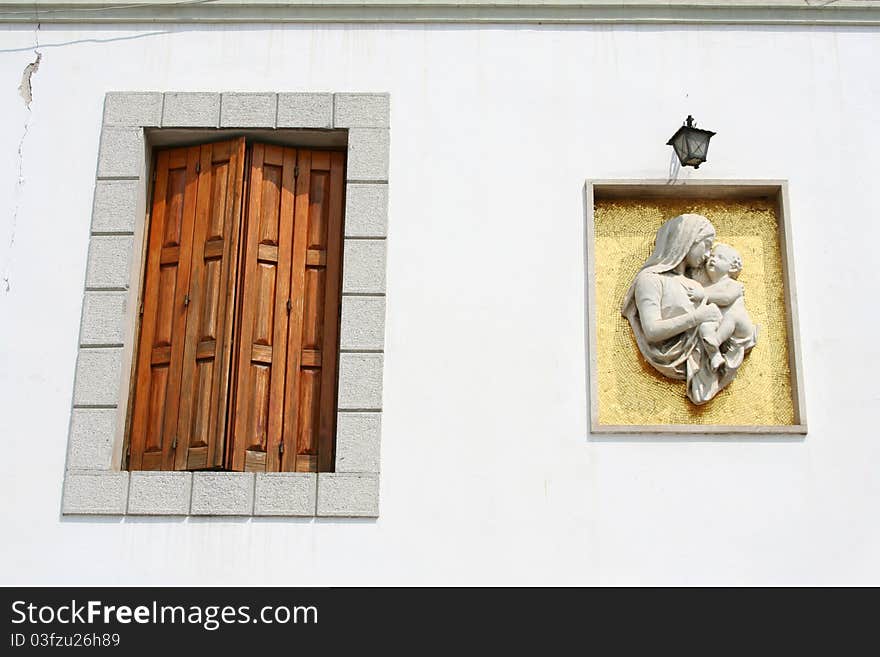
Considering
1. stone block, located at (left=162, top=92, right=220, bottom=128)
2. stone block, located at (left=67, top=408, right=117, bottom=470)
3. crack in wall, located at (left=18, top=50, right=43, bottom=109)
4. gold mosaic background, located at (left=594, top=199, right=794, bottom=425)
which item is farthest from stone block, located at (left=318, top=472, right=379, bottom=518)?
Answer: crack in wall, located at (left=18, top=50, right=43, bottom=109)

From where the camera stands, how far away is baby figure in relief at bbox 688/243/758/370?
8398 mm

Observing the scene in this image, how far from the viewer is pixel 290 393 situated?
8.51m

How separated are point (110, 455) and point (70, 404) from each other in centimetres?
44

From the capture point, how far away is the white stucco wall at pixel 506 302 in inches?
315

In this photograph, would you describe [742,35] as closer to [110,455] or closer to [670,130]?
[670,130]

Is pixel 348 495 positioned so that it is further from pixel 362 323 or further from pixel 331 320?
pixel 331 320

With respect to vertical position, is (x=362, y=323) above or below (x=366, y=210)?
below

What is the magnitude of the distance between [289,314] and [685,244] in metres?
2.59

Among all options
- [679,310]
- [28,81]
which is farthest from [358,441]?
[28,81]

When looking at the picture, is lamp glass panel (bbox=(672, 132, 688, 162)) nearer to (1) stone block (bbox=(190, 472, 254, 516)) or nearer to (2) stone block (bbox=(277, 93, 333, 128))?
(2) stone block (bbox=(277, 93, 333, 128))

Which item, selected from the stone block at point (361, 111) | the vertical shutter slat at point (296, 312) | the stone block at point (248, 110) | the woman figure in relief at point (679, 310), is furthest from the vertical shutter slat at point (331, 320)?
the woman figure in relief at point (679, 310)

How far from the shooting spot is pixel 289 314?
28.4 feet

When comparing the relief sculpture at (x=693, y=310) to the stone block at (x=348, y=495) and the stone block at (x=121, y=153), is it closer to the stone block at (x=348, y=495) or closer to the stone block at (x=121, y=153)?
the stone block at (x=348, y=495)

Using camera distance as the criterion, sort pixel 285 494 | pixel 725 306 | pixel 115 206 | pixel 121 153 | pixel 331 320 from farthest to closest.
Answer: pixel 121 153
pixel 115 206
pixel 331 320
pixel 725 306
pixel 285 494
